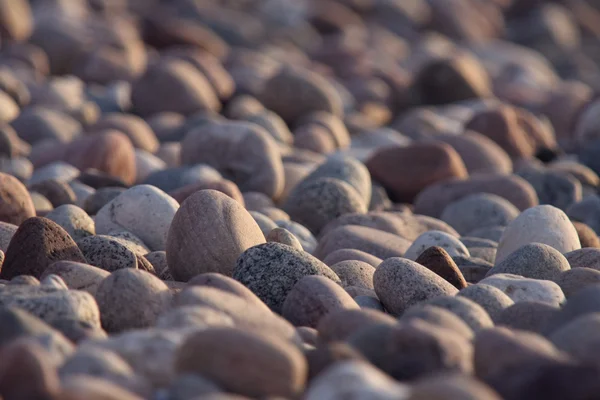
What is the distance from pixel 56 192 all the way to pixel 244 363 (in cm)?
298

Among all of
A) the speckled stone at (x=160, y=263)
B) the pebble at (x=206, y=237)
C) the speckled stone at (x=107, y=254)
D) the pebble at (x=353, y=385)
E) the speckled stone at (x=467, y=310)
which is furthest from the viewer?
the speckled stone at (x=160, y=263)

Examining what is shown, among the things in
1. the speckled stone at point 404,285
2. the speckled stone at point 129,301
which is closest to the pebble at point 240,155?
the speckled stone at point 404,285

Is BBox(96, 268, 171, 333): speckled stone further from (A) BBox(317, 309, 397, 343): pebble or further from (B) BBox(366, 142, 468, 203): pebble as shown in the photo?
(B) BBox(366, 142, 468, 203): pebble

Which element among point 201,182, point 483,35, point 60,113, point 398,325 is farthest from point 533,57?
point 398,325

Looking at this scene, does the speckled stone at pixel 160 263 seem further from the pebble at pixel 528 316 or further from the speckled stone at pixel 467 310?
the pebble at pixel 528 316

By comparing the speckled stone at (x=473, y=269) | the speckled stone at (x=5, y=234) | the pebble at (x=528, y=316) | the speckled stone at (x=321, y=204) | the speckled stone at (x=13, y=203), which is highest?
the pebble at (x=528, y=316)

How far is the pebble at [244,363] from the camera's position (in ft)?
8.45

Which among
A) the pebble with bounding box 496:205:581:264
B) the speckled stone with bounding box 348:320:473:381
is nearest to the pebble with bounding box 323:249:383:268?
the pebble with bounding box 496:205:581:264

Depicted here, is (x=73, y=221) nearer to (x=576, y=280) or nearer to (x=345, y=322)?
(x=345, y=322)

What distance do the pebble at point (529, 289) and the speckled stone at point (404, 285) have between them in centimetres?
18

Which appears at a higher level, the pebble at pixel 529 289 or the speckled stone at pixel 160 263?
the pebble at pixel 529 289

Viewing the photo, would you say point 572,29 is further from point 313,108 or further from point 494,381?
point 494,381

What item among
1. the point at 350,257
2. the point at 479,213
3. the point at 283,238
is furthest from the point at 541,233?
the point at 283,238

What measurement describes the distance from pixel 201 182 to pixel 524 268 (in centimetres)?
185
